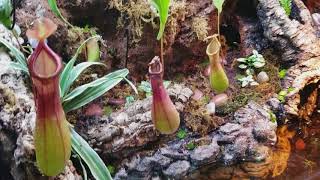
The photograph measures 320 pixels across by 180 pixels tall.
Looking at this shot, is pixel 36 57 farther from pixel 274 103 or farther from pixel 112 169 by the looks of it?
pixel 274 103

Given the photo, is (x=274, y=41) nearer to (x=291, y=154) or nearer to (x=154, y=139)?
(x=291, y=154)

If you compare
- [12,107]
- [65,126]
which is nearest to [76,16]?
[12,107]

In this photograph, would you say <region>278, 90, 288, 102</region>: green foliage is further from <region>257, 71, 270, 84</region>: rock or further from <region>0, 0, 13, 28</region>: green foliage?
<region>0, 0, 13, 28</region>: green foliage

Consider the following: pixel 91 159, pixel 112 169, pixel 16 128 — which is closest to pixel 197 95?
pixel 112 169

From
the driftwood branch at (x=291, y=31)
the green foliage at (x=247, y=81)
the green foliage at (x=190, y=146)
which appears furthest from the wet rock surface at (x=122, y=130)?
the driftwood branch at (x=291, y=31)

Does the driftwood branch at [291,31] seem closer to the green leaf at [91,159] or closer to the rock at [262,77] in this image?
the rock at [262,77]

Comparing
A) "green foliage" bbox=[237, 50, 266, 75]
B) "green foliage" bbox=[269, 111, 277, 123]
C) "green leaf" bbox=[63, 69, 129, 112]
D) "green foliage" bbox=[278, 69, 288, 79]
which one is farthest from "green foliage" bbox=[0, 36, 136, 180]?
"green foliage" bbox=[278, 69, 288, 79]
